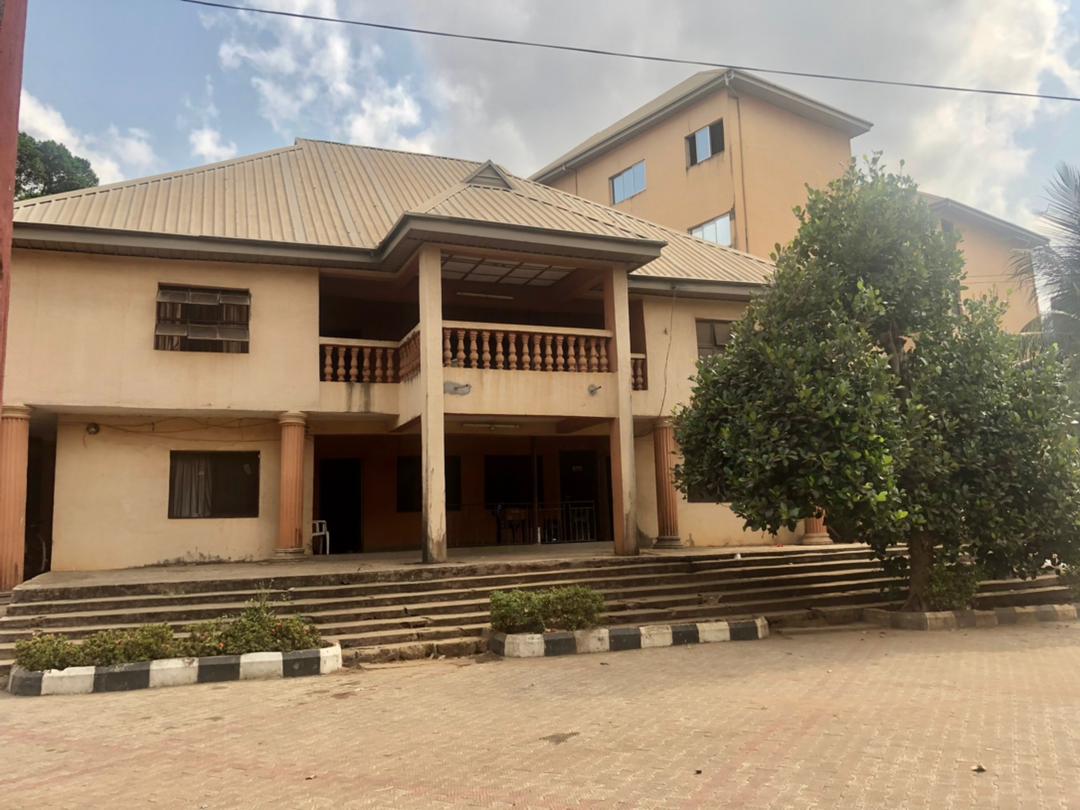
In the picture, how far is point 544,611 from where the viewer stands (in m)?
8.67

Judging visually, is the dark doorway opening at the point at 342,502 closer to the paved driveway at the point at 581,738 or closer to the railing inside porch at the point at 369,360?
the railing inside porch at the point at 369,360

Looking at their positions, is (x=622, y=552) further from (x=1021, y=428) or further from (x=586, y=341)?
(x=1021, y=428)

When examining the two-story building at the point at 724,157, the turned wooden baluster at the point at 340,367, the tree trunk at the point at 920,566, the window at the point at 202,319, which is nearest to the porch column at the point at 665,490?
the tree trunk at the point at 920,566

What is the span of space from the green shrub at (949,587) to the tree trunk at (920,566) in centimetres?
7

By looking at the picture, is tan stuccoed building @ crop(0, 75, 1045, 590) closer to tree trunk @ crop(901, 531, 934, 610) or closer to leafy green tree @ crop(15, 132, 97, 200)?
tree trunk @ crop(901, 531, 934, 610)

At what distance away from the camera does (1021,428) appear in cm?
970

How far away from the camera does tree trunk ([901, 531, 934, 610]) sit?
10.3 meters

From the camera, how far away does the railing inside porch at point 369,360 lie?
12.3 m

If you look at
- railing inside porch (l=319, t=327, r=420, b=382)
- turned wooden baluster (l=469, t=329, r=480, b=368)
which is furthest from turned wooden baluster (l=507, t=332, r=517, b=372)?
railing inside porch (l=319, t=327, r=420, b=382)

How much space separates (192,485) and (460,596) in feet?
16.5

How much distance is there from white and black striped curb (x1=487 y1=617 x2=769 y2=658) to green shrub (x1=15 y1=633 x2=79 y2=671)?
156 inches

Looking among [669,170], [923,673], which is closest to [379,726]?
[923,673]

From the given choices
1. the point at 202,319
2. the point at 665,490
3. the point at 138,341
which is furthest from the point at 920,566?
the point at 138,341

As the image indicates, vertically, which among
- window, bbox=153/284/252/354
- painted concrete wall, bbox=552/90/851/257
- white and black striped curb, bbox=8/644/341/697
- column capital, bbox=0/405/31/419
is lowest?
white and black striped curb, bbox=8/644/341/697
